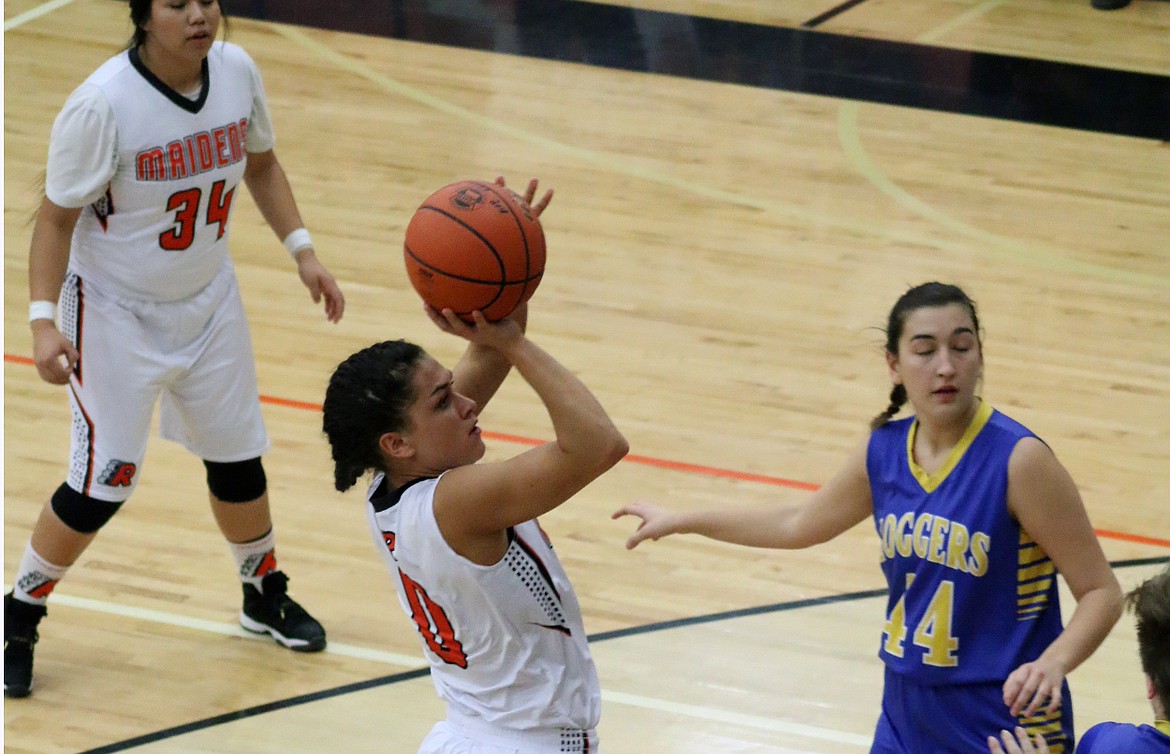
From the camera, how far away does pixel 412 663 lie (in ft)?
15.7

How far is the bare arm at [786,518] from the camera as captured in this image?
326 centimetres

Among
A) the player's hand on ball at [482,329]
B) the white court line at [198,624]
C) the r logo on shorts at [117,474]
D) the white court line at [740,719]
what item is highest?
the player's hand on ball at [482,329]

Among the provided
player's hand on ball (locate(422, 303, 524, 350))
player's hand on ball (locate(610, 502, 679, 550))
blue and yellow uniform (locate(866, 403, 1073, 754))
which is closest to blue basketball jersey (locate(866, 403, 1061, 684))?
blue and yellow uniform (locate(866, 403, 1073, 754))

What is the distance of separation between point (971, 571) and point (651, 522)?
66cm

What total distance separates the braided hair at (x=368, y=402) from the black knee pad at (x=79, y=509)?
69.4 inches

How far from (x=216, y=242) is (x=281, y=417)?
1815mm

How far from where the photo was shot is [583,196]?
8.39m

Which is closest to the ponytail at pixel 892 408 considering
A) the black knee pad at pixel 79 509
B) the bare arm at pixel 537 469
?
the bare arm at pixel 537 469

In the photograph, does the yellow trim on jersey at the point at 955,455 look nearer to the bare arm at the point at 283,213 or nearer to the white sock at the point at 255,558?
the bare arm at the point at 283,213

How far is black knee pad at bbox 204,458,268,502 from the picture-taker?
466cm

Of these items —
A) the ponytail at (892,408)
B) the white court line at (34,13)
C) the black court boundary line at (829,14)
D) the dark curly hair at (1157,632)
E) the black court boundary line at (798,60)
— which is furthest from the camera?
the black court boundary line at (829,14)

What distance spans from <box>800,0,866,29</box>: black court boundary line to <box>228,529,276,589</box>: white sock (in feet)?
25.3

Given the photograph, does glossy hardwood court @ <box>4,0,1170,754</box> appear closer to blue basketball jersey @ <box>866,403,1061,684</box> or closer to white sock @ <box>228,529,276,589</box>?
white sock @ <box>228,529,276,589</box>

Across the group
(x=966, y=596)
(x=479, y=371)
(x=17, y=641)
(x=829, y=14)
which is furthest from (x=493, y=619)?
(x=829, y=14)
